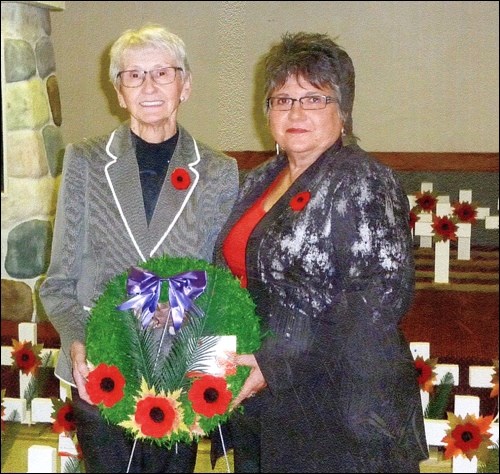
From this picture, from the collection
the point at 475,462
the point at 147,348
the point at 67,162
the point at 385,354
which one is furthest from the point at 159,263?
the point at 475,462

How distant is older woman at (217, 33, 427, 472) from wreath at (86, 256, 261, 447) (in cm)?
6

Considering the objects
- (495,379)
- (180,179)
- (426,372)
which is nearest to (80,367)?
(180,179)

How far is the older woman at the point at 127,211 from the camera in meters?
1.13

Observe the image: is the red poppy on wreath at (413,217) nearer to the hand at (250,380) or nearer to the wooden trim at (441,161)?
the wooden trim at (441,161)

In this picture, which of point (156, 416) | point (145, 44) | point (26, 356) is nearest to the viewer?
point (156, 416)

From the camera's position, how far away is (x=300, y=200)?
112 centimetres

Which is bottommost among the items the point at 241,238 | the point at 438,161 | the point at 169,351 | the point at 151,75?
the point at 169,351

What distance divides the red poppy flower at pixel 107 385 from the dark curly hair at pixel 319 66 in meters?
0.47

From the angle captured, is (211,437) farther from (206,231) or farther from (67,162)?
(67,162)

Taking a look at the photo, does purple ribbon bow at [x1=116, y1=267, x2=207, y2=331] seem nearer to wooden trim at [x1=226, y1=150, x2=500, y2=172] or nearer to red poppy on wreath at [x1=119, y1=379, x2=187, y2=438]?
red poppy on wreath at [x1=119, y1=379, x2=187, y2=438]

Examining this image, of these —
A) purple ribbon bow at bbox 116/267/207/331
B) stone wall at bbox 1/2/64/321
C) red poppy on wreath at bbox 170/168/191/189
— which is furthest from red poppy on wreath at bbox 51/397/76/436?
red poppy on wreath at bbox 170/168/191/189

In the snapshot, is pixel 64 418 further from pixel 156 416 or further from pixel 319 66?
pixel 319 66

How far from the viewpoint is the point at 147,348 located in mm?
1031

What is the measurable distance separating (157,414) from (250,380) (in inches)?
6.0
